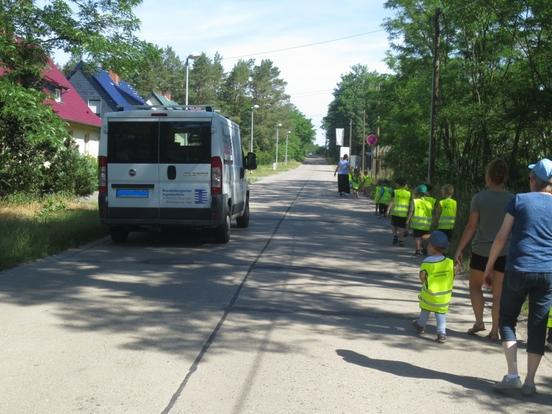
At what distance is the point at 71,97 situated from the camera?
40.5 meters

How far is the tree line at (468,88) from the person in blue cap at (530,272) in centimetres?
1045

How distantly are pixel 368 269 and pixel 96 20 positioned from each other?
970 centimetres

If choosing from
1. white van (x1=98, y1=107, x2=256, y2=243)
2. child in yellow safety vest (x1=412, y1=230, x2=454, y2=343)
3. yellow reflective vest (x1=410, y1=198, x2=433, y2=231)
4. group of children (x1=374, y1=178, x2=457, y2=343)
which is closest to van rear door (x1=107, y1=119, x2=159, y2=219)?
white van (x1=98, y1=107, x2=256, y2=243)

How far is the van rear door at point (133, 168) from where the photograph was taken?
11.1m

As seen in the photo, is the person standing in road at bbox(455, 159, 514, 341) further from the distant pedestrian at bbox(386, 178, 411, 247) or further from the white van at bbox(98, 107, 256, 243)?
the distant pedestrian at bbox(386, 178, 411, 247)

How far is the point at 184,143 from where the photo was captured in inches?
436

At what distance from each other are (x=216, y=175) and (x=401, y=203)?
3.99 meters

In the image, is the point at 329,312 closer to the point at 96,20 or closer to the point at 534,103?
the point at 534,103

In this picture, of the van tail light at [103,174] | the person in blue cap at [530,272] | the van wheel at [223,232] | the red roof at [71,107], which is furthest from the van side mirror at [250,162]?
the red roof at [71,107]

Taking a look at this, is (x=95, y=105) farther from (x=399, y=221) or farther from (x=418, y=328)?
(x=418, y=328)

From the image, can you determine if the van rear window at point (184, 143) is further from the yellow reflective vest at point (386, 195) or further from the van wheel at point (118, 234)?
the yellow reflective vest at point (386, 195)

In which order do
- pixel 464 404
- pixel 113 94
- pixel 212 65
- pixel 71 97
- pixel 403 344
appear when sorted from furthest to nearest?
pixel 212 65 < pixel 113 94 < pixel 71 97 < pixel 403 344 < pixel 464 404

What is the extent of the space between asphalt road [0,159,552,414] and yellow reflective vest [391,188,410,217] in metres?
2.40

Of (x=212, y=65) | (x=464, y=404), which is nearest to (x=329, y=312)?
(x=464, y=404)
